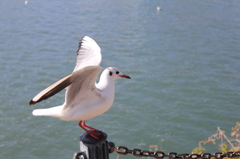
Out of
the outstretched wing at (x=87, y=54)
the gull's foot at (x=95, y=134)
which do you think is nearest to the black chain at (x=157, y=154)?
the gull's foot at (x=95, y=134)

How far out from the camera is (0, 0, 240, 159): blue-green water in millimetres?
6629

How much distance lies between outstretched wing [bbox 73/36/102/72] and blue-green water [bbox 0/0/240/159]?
3.64 meters

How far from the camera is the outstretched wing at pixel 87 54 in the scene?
2.72 metres

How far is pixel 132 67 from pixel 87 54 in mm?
6157

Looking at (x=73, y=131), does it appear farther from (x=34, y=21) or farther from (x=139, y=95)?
(x=34, y=21)

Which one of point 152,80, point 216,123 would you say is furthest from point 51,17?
point 216,123

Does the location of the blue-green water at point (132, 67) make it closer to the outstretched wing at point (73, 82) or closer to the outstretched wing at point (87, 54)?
Result: the outstretched wing at point (87, 54)

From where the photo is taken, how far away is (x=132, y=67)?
8.98 m

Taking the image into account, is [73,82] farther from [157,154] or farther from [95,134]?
[157,154]

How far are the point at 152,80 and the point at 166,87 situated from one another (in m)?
0.43

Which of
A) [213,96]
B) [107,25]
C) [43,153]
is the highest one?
[107,25]

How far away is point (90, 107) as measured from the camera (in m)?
2.39

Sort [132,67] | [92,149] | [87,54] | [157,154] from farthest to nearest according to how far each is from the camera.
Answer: [132,67]
[87,54]
[157,154]
[92,149]

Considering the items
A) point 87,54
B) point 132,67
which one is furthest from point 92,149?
point 132,67
